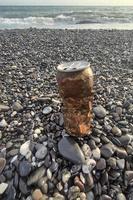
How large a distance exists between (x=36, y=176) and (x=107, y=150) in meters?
0.71

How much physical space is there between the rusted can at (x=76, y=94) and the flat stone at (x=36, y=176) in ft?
1.47

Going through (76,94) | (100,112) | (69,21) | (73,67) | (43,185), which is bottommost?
(69,21)

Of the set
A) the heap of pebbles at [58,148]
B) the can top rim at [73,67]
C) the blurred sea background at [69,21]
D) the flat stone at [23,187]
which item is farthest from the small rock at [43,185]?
the blurred sea background at [69,21]

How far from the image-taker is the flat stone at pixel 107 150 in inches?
111

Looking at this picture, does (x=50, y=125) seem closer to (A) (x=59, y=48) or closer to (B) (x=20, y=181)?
(B) (x=20, y=181)

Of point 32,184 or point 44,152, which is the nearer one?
point 32,184

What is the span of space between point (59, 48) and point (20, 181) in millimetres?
5613

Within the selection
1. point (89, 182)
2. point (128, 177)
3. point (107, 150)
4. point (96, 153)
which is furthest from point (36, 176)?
point (128, 177)

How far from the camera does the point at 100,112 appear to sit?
3344mm

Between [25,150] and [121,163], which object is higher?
[25,150]

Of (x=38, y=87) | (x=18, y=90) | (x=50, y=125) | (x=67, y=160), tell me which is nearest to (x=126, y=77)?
(x=38, y=87)

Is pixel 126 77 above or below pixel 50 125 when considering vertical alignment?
below

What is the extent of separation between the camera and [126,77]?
5266 mm

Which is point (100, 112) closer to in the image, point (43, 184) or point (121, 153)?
point (121, 153)
